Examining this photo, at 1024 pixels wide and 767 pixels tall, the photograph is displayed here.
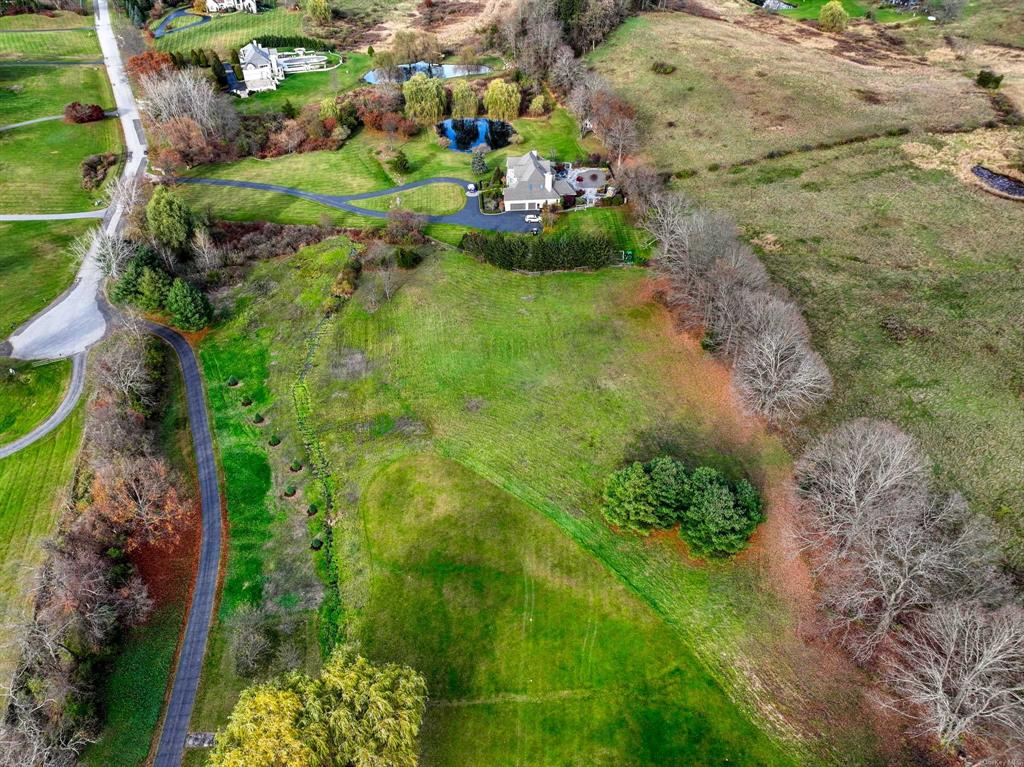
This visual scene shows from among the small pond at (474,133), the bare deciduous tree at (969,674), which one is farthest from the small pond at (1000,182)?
the small pond at (474,133)

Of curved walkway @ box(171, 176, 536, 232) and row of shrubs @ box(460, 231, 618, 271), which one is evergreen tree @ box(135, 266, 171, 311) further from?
row of shrubs @ box(460, 231, 618, 271)

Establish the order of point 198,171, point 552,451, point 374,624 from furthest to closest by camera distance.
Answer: point 198,171 → point 552,451 → point 374,624

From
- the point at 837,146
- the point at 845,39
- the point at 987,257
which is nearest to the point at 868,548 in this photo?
the point at 987,257

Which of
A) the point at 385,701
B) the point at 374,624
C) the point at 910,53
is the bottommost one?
the point at 374,624

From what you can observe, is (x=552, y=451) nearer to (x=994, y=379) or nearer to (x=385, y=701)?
(x=385, y=701)

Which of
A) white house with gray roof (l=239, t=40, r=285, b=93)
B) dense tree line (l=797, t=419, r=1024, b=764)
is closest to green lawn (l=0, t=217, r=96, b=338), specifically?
white house with gray roof (l=239, t=40, r=285, b=93)

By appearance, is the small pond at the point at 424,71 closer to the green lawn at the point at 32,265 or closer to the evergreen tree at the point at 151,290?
the green lawn at the point at 32,265

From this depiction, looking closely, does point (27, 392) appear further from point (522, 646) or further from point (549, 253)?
point (549, 253)
